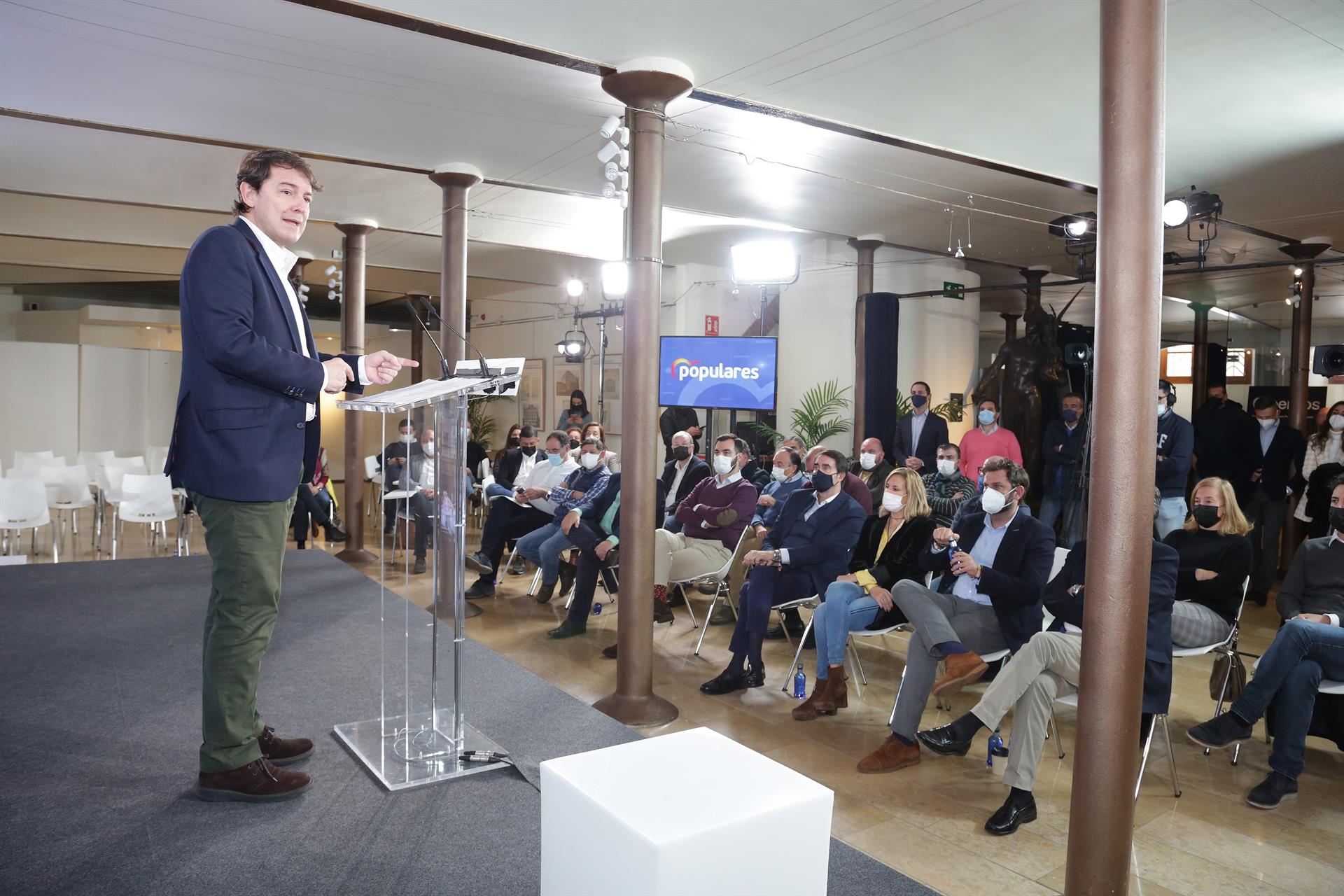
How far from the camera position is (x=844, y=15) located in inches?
159

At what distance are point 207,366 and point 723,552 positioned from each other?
393 centimetres

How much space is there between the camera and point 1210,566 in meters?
4.10

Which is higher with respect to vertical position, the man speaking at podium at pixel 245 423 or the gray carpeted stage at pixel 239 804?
the man speaking at podium at pixel 245 423

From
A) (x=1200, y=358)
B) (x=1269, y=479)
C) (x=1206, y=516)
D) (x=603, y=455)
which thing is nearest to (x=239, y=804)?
(x=1206, y=516)

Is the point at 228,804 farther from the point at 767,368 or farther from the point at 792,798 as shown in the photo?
the point at 767,368

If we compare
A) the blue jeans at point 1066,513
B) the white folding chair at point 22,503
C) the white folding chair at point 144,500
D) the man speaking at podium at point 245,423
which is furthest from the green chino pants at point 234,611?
the blue jeans at point 1066,513

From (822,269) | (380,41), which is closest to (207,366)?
(380,41)

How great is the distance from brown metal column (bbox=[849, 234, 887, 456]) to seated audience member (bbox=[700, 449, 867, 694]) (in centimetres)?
517

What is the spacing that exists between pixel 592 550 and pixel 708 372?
186 inches

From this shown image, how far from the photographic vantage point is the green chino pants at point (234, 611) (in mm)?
2496

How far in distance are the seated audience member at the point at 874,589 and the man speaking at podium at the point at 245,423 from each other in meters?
2.50

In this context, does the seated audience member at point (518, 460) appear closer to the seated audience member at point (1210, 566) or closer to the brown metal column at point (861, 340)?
the brown metal column at point (861, 340)

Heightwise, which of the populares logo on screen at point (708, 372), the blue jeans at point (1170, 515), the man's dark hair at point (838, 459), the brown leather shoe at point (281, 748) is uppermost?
the populares logo on screen at point (708, 372)

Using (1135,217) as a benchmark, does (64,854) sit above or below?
below
